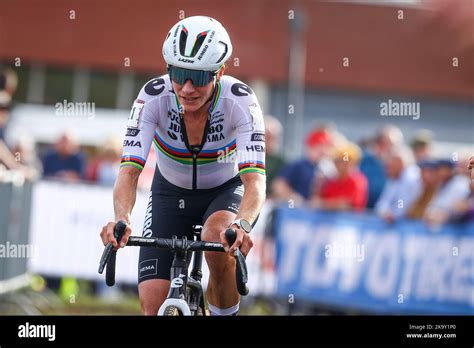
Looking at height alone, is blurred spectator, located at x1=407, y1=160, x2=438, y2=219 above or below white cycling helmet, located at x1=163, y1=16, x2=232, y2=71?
below

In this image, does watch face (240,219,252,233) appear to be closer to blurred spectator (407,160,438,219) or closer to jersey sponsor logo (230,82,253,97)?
jersey sponsor logo (230,82,253,97)

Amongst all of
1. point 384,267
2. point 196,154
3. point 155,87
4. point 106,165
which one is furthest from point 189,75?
point 106,165

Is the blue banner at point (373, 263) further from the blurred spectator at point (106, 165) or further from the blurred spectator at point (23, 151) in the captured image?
the blurred spectator at point (23, 151)

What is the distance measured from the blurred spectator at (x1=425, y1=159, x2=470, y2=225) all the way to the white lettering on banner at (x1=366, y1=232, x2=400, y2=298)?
0.50 metres

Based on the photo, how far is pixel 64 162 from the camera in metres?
13.0

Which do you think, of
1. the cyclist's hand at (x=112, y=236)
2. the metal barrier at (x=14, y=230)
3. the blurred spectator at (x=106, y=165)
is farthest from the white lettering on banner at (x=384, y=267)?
the cyclist's hand at (x=112, y=236)

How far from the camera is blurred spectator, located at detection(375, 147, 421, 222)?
11234 mm

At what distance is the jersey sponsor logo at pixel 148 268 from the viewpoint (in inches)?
232

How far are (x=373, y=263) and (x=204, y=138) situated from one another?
560 cm

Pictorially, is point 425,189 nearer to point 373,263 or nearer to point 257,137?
point 373,263

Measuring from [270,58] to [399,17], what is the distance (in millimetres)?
4093

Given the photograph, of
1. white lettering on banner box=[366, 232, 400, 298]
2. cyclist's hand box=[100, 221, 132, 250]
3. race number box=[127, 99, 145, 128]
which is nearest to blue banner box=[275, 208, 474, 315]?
white lettering on banner box=[366, 232, 400, 298]

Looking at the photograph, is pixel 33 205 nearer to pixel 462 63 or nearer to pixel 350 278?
pixel 350 278
